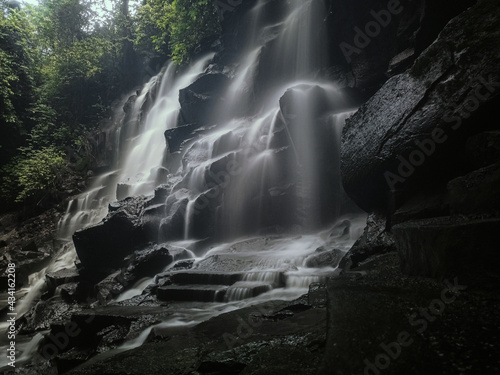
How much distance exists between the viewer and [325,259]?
21.5ft

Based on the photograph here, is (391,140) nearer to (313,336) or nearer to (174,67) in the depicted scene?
(313,336)

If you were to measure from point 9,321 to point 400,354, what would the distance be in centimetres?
1155

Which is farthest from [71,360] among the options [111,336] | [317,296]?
[317,296]

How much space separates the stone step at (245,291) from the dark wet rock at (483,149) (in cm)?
391

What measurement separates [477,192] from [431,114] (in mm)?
2016

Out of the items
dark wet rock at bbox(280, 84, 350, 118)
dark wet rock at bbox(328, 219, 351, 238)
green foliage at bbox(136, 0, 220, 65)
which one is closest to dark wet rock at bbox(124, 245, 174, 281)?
dark wet rock at bbox(328, 219, 351, 238)

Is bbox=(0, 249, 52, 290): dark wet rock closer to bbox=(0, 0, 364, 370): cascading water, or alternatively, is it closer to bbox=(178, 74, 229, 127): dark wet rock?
bbox=(0, 0, 364, 370): cascading water

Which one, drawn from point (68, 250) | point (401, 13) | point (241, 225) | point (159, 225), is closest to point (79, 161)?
point (68, 250)

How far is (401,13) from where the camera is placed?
9977mm

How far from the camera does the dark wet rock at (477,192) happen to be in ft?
8.29

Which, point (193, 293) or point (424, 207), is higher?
point (424, 207)

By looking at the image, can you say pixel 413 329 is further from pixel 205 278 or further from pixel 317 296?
pixel 205 278
